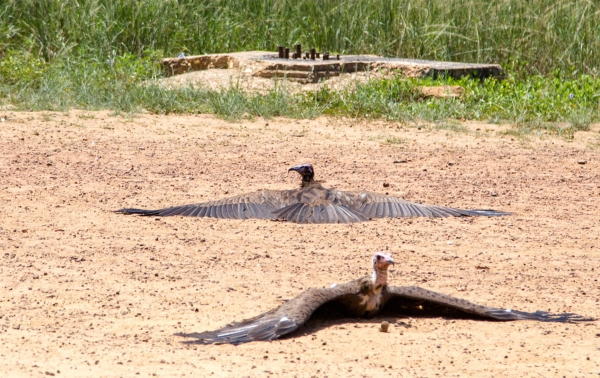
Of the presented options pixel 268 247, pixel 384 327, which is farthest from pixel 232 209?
pixel 384 327

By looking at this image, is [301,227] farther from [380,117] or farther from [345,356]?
[380,117]

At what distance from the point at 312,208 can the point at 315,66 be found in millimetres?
4989

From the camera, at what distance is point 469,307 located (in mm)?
4445

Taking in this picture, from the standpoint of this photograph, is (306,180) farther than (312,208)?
Yes

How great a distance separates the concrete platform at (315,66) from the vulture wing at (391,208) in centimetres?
459

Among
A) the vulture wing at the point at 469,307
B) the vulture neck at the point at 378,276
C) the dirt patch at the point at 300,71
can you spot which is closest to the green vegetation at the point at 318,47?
the dirt patch at the point at 300,71

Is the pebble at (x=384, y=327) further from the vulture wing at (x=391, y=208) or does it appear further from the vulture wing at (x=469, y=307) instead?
the vulture wing at (x=391, y=208)

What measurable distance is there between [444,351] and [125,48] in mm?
9173

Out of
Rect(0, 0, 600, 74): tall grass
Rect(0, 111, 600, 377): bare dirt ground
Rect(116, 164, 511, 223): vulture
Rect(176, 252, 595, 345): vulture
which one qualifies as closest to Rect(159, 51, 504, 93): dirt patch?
Rect(0, 0, 600, 74): tall grass

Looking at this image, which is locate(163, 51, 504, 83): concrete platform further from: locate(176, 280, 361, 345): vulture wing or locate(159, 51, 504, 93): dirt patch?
locate(176, 280, 361, 345): vulture wing

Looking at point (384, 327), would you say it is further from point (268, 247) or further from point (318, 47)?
point (318, 47)

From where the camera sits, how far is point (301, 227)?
641 cm

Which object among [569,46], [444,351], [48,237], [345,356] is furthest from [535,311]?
[569,46]

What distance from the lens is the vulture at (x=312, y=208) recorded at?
6.45 metres
